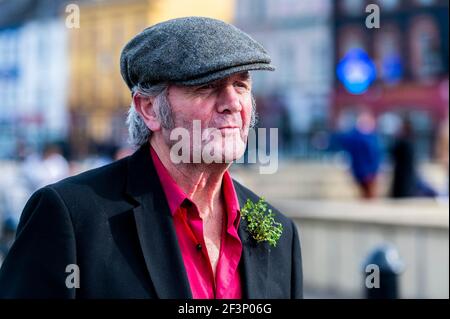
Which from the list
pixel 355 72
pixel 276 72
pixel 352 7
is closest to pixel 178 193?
pixel 355 72

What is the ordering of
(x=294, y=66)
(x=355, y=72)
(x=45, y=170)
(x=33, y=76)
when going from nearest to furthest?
(x=45, y=170) < (x=355, y=72) < (x=294, y=66) < (x=33, y=76)

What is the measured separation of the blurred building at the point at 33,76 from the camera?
44344 millimetres

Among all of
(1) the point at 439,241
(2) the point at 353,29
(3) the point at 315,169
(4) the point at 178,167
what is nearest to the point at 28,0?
(2) the point at 353,29

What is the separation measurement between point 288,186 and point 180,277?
14.4m

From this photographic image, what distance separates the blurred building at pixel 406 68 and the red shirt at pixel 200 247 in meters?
41.7

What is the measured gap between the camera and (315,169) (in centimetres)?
1938

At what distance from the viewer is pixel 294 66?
158 ft

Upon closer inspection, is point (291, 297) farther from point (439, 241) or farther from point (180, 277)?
point (439, 241)

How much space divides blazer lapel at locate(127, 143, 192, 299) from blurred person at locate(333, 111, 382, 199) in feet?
34.3

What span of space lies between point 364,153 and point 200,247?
34.9 ft

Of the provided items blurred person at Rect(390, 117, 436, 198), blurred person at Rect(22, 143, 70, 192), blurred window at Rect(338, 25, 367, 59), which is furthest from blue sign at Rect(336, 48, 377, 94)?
blurred window at Rect(338, 25, 367, 59)

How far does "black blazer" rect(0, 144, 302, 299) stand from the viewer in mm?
2139

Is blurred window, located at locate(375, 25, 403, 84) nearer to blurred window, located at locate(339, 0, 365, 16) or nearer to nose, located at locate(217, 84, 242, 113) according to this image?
blurred window, located at locate(339, 0, 365, 16)

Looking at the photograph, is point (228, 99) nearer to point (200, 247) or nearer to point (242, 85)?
point (242, 85)
